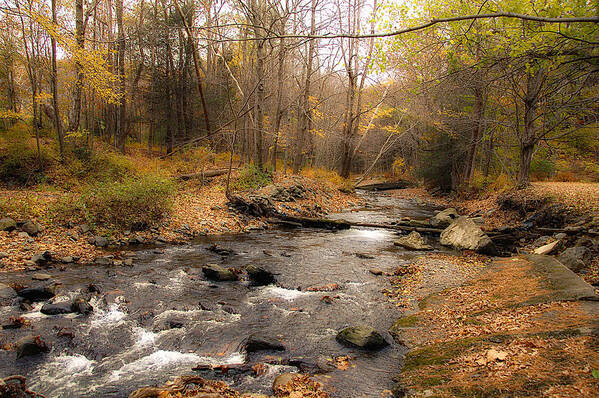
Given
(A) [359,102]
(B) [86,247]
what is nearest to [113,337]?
(B) [86,247]

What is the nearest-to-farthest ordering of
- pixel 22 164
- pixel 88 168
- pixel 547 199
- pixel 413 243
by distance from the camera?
pixel 413 243 < pixel 547 199 < pixel 22 164 < pixel 88 168

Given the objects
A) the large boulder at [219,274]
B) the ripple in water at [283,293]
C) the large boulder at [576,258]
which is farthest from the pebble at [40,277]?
the large boulder at [576,258]

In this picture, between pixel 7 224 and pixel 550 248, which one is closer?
pixel 550 248

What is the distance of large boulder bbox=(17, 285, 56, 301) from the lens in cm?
557

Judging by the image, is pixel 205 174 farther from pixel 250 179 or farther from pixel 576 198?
pixel 576 198

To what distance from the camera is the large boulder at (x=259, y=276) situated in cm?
726

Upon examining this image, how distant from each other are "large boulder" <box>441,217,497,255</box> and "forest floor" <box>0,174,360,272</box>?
6.65 meters

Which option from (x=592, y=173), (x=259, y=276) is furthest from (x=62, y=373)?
(x=592, y=173)

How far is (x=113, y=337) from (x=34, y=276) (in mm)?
3124

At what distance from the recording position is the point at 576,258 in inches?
254

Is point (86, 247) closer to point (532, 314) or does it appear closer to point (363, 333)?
point (363, 333)

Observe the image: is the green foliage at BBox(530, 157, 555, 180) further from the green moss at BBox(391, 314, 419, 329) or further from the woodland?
the green moss at BBox(391, 314, 419, 329)

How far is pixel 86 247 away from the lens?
8.30 meters

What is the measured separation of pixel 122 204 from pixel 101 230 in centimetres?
98
